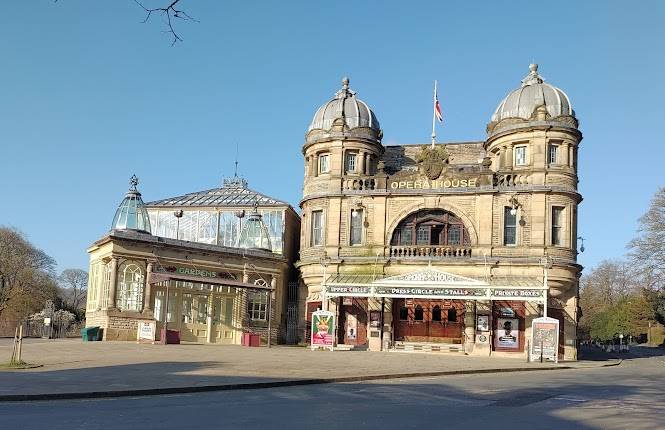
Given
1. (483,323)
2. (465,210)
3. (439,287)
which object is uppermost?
(465,210)

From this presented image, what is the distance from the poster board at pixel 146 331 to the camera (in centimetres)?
3353

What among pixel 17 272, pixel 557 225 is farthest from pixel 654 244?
pixel 17 272

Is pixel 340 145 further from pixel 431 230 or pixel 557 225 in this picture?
pixel 557 225

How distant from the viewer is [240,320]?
3981cm

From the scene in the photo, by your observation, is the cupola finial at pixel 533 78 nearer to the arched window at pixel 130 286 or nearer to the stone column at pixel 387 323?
the stone column at pixel 387 323

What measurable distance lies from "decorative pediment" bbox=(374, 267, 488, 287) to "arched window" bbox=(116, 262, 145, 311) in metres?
11.9

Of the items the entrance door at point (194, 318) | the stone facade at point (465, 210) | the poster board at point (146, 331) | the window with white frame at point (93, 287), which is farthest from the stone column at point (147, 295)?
the stone facade at point (465, 210)

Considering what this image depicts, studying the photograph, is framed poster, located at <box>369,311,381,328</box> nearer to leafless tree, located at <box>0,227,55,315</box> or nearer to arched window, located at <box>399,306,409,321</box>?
arched window, located at <box>399,306,409,321</box>

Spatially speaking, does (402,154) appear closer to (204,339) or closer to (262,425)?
(204,339)

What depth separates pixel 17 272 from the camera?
5947 cm

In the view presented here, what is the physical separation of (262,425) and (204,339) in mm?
28699

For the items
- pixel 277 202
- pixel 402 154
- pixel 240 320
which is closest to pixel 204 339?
pixel 240 320

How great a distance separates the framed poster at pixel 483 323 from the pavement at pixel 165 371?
7.92 metres

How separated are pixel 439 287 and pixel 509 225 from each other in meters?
5.60
